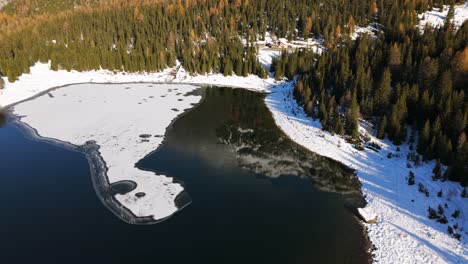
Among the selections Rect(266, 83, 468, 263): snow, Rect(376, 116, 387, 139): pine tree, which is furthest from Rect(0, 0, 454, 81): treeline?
Rect(266, 83, 468, 263): snow

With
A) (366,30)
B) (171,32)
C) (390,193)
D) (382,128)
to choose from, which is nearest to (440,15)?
(366,30)

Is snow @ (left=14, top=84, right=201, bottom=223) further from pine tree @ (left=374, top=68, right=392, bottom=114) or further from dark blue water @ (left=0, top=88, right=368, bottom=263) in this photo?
pine tree @ (left=374, top=68, right=392, bottom=114)

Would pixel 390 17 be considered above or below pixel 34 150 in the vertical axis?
above

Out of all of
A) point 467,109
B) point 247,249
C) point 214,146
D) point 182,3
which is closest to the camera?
point 247,249

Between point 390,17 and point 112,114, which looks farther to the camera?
point 390,17

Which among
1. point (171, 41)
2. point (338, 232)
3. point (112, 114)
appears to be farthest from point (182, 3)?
point (338, 232)

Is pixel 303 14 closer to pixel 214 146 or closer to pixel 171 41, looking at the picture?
pixel 171 41
